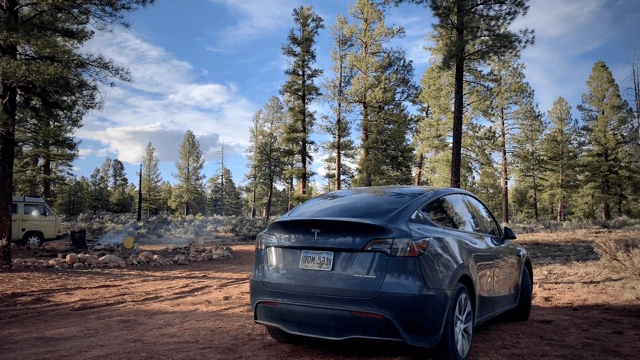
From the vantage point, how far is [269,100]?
47.5 meters

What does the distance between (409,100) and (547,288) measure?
21.6 metres

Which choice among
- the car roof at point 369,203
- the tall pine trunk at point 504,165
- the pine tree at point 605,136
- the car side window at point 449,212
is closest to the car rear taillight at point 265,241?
the car roof at point 369,203

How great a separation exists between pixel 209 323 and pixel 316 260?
2597mm

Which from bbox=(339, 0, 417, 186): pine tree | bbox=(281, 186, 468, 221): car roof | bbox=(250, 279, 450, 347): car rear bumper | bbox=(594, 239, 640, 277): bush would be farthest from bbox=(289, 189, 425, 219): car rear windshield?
bbox=(339, 0, 417, 186): pine tree

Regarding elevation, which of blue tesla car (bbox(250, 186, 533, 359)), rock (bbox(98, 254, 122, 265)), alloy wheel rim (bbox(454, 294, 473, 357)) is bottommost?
rock (bbox(98, 254, 122, 265))

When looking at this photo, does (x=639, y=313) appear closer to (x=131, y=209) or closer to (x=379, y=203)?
(x=379, y=203)

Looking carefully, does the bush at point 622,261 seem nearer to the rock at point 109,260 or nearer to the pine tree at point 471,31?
the pine tree at point 471,31

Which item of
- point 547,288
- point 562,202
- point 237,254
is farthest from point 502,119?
point 547,288

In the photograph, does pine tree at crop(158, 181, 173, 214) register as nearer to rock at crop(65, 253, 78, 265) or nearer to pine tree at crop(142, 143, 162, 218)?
pine tree at crop(142, 143, 162, 218)

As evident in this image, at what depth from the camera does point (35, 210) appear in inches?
701

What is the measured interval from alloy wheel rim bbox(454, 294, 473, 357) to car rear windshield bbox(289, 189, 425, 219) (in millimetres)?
994

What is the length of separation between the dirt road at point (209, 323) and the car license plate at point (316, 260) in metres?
0.76

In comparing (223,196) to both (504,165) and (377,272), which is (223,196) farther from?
(377,272)

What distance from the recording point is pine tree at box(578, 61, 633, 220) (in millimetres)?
36625
